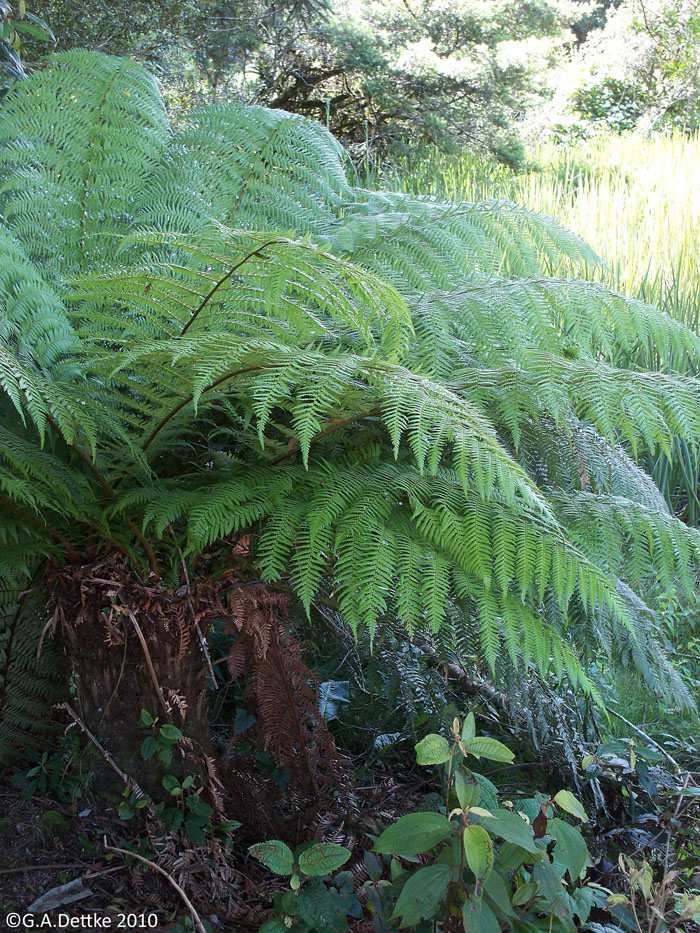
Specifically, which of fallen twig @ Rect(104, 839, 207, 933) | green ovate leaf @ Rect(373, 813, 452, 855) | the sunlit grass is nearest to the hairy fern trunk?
fallen twig @ Rect(104, 839, 207, 933)

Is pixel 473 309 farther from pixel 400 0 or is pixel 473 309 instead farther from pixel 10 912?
pixel 400 0

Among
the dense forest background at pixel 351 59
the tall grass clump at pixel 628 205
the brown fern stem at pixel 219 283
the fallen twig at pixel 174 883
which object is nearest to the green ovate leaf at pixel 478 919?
the fallen twig at pixel 174 883

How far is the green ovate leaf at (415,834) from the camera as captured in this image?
92cm

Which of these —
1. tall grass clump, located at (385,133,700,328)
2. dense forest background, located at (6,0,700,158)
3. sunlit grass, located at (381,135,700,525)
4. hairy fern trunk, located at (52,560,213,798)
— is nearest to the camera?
hairy fern trunk, located at (52,560,213,798)

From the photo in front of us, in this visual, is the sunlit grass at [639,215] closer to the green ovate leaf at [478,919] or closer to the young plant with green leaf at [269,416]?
the young plant with green leaf at [269,416]

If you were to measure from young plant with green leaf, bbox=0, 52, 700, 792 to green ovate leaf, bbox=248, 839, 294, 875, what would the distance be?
18 centimetres

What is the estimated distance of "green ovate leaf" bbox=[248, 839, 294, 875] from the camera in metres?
0.99

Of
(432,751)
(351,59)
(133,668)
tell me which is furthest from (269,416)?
(351,59)

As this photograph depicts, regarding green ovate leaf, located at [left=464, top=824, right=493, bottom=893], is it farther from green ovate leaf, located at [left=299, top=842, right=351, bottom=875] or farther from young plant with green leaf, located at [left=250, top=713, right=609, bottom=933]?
green ovate leaf, located at [left=299, top=842, right=351, bottom=875]

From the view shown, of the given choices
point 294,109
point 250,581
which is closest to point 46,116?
point 250,581

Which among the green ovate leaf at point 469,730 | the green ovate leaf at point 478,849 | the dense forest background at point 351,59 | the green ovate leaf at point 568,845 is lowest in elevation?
the green ovate leaf at point 568,845

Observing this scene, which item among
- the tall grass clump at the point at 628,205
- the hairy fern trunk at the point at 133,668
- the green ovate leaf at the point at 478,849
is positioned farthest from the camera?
the tall grass clump at the point at 628,205

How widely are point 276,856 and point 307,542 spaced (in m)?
0.43

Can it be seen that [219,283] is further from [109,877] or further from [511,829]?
[109,877]
